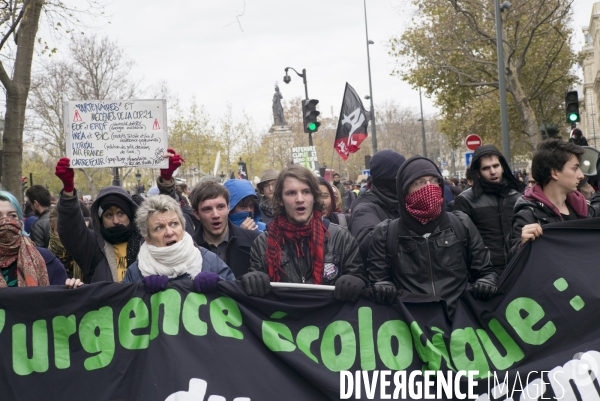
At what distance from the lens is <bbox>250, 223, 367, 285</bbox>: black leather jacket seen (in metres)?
4.04

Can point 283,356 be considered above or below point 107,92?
below

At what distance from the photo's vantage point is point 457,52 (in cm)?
2573

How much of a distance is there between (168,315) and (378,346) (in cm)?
117

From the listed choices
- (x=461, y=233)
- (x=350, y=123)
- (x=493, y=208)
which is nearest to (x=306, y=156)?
(x=350, y=123)

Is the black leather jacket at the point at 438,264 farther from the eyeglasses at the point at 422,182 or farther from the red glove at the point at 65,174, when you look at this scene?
the red glove at the point at 65,174

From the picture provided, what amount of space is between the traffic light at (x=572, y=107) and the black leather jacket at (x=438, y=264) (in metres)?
12.2

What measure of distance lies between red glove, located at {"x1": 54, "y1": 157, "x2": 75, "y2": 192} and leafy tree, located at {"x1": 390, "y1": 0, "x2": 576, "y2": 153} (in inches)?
771

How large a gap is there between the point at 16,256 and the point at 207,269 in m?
1.22

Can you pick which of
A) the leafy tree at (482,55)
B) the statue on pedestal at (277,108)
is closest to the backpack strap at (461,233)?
the leafy tree at (482,55)

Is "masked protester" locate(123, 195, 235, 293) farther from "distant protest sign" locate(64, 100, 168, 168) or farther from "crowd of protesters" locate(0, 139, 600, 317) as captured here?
"distant protest sign" locate(64, 100, 168, 168)

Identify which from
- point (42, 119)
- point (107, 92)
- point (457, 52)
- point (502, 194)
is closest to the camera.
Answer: point (502, 194)

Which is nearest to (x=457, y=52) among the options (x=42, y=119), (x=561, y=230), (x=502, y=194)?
(x=502, y=194)

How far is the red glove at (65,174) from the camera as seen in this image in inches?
180

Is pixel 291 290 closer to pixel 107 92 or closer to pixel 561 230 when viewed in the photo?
pixel 561 230
